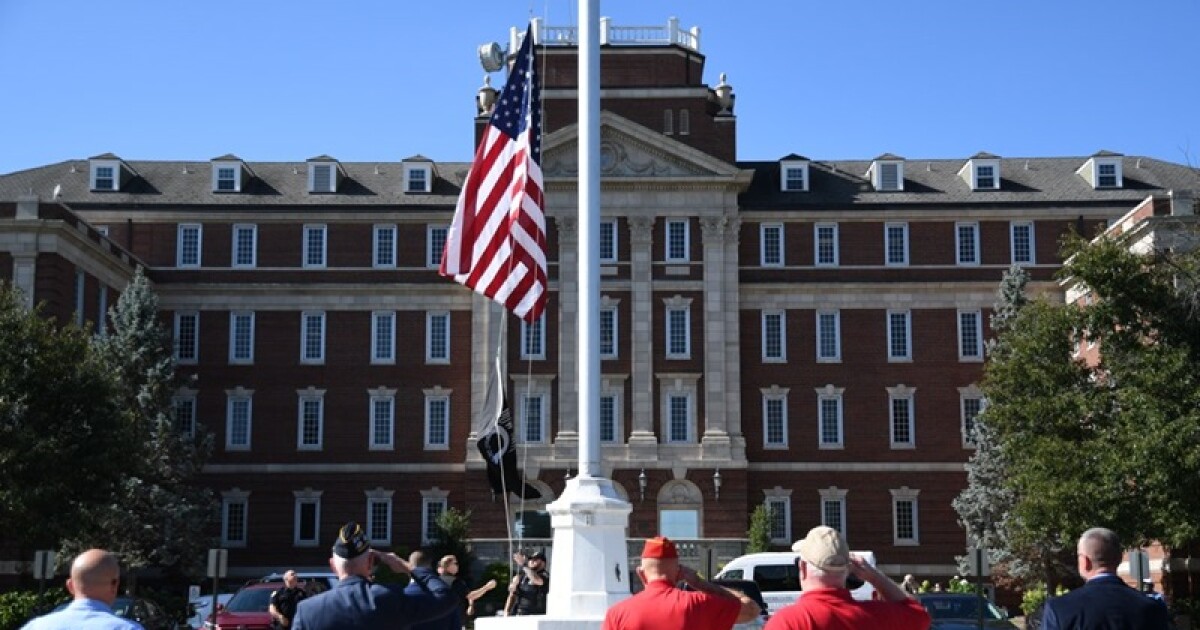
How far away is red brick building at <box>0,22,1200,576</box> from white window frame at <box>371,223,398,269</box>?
0.09 m

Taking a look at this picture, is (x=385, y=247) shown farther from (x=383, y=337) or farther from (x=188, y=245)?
(x=188, y=245)

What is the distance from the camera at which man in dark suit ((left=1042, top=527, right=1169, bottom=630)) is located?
9.65m

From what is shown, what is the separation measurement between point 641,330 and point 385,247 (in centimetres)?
1080

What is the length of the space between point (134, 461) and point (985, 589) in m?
27.9

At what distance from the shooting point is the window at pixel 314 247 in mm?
64875

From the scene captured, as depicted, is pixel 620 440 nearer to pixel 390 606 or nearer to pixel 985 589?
pixel 985 589

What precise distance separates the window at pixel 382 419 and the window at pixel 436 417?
1.34 meters

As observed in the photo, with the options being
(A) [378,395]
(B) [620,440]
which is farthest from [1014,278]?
(A) [378,395]

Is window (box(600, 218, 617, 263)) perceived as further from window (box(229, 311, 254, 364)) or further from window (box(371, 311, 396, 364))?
window (box(229, 311, 254, 364))

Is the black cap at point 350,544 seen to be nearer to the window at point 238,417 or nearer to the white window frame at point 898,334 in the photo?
the white window frame at point 898,334

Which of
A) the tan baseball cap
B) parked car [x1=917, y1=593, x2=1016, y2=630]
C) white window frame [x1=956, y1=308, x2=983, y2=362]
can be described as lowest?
parked car [x1=917, y1=593, x2=1016, y2=630]

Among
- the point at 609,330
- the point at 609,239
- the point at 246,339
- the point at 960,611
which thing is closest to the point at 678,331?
the point at 609,330

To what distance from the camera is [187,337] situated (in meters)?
64.7

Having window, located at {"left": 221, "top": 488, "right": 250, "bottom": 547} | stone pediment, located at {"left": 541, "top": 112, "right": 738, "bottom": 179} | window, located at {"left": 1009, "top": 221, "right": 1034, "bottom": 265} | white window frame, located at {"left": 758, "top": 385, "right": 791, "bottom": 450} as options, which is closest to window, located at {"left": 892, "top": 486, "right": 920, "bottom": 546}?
white window frame, located at {"left": 758, "top": 385, "right": 791, "bottom": 450}
